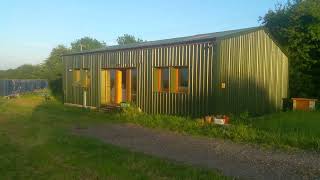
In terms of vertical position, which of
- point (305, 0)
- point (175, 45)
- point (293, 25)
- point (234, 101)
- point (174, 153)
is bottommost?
point (174, 153)

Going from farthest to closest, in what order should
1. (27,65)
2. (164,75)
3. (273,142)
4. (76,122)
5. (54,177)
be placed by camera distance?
1. (27,65)
2. (164,75)
3. (76,122)
4. (273,142)
5. (54,177)

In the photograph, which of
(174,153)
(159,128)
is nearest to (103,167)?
(174,153)

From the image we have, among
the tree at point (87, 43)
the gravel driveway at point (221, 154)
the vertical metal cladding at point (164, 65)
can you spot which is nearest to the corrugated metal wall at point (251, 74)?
the vertical metal cladding at point (164, 65)

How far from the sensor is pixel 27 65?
283 ft

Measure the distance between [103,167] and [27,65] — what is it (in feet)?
271

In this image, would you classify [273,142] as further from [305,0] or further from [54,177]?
[305,0]

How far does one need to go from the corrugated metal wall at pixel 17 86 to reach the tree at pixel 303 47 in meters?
29.0

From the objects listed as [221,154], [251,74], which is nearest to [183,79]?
[251,74]

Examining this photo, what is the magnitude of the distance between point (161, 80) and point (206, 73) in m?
3.42

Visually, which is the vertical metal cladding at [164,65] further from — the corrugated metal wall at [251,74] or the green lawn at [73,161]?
the green lawn at [73,161]

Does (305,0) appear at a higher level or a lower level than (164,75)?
higher

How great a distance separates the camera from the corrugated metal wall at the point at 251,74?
54.5 ft

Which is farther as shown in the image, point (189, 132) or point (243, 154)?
point (189, 132)

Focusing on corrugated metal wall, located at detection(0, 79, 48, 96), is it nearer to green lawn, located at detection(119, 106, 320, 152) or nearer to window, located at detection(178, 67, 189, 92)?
window, located at detection(178, 67, 189, 92)
